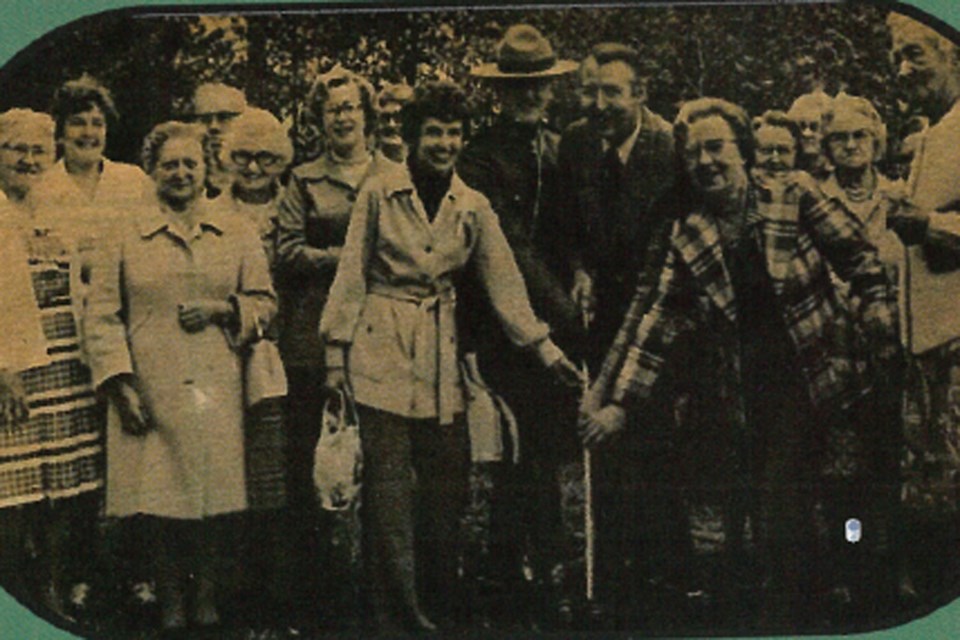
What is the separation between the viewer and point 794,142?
329 cm

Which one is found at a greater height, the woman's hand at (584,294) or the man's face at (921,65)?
the man's face at (921,65)

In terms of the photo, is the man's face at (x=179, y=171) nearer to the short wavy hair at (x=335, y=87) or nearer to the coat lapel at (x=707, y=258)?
the short wavy hair at (x=335, y=87)

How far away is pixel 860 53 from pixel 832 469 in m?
0.78

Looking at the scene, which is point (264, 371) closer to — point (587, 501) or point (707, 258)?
point (587, 501)

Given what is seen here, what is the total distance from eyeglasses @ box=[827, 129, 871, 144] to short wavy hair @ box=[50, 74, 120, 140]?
4.39 ft

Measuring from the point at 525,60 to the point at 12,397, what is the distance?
1.16 meters

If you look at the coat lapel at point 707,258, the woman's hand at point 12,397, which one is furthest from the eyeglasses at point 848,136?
the woman's hand at point 12,397

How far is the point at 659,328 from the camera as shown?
329 cm

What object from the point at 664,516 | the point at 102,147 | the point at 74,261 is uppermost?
the point at 102,147

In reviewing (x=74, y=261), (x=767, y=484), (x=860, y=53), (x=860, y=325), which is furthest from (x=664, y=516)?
(x=74, y=261)

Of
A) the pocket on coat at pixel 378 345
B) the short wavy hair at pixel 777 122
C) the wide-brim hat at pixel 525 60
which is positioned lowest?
the pocket on coat at pixel 378 345

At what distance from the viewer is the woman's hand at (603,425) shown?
10.8 ft

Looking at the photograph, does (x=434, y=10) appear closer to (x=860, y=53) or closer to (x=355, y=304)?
(x=355, y=304)

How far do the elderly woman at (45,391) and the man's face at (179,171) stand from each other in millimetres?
211
